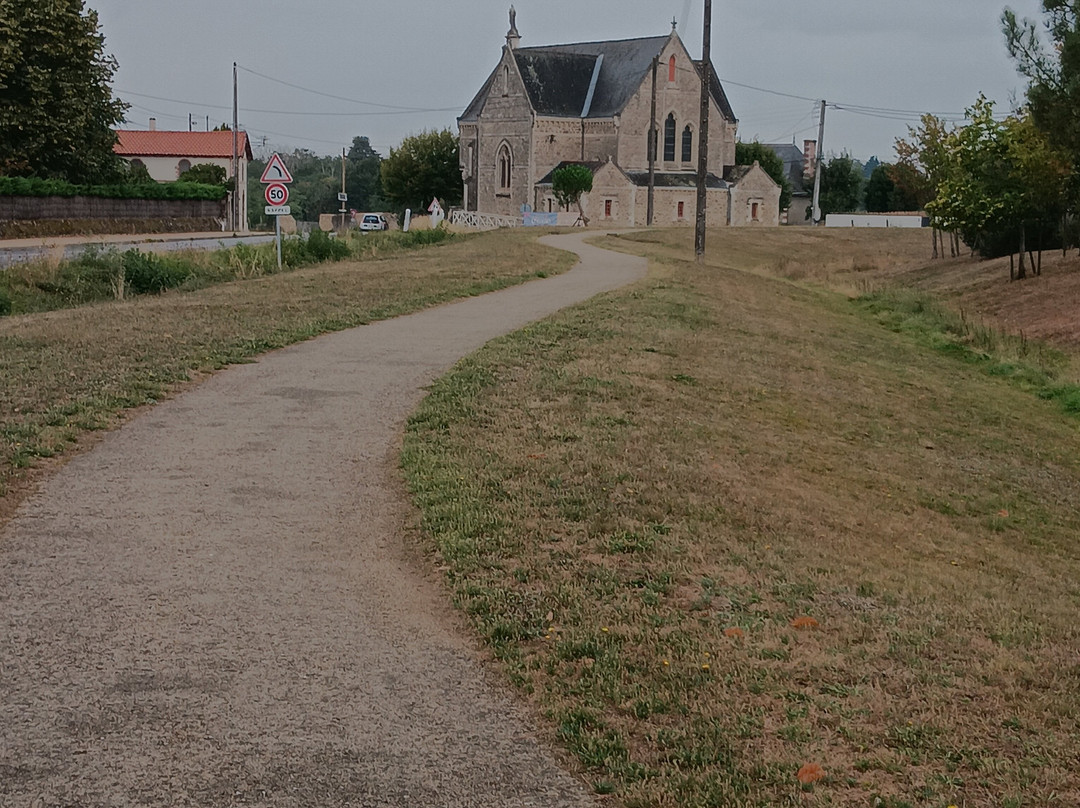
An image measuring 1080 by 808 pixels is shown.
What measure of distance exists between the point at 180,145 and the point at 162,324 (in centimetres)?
7957

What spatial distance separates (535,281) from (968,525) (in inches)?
671

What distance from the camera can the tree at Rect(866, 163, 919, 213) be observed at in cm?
10006

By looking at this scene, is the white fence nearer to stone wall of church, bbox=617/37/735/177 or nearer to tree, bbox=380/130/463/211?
stone wall of church, bbox=617/37/735/177

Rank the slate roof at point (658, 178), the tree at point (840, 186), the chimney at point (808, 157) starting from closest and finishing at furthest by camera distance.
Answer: the slate roof at point (658, 178) < the tree at point (840, 186) < the chimney at point (808, 157)

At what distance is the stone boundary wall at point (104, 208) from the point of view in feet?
146

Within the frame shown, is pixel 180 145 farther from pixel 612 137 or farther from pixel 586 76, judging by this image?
pixel 612 137

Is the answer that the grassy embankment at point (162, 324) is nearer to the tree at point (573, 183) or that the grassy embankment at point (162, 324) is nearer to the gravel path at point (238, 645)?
the gravel path at point (238, 645)

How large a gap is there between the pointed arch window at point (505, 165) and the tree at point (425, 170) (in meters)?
13.5

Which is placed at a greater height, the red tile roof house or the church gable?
the church gable

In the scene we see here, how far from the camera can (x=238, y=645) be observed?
219 inches

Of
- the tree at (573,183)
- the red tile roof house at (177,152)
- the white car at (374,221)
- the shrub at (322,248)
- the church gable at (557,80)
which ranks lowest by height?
the shrub at (322,248)

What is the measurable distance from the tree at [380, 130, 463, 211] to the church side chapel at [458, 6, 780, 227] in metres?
12.0

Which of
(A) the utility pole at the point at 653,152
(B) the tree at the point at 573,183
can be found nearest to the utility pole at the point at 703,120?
(A) the utility pole at the point at 653,152

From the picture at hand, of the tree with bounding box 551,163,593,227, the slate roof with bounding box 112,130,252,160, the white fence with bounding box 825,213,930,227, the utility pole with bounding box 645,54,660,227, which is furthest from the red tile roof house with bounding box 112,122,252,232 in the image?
the white fence with bounding box 825,213,930,227
